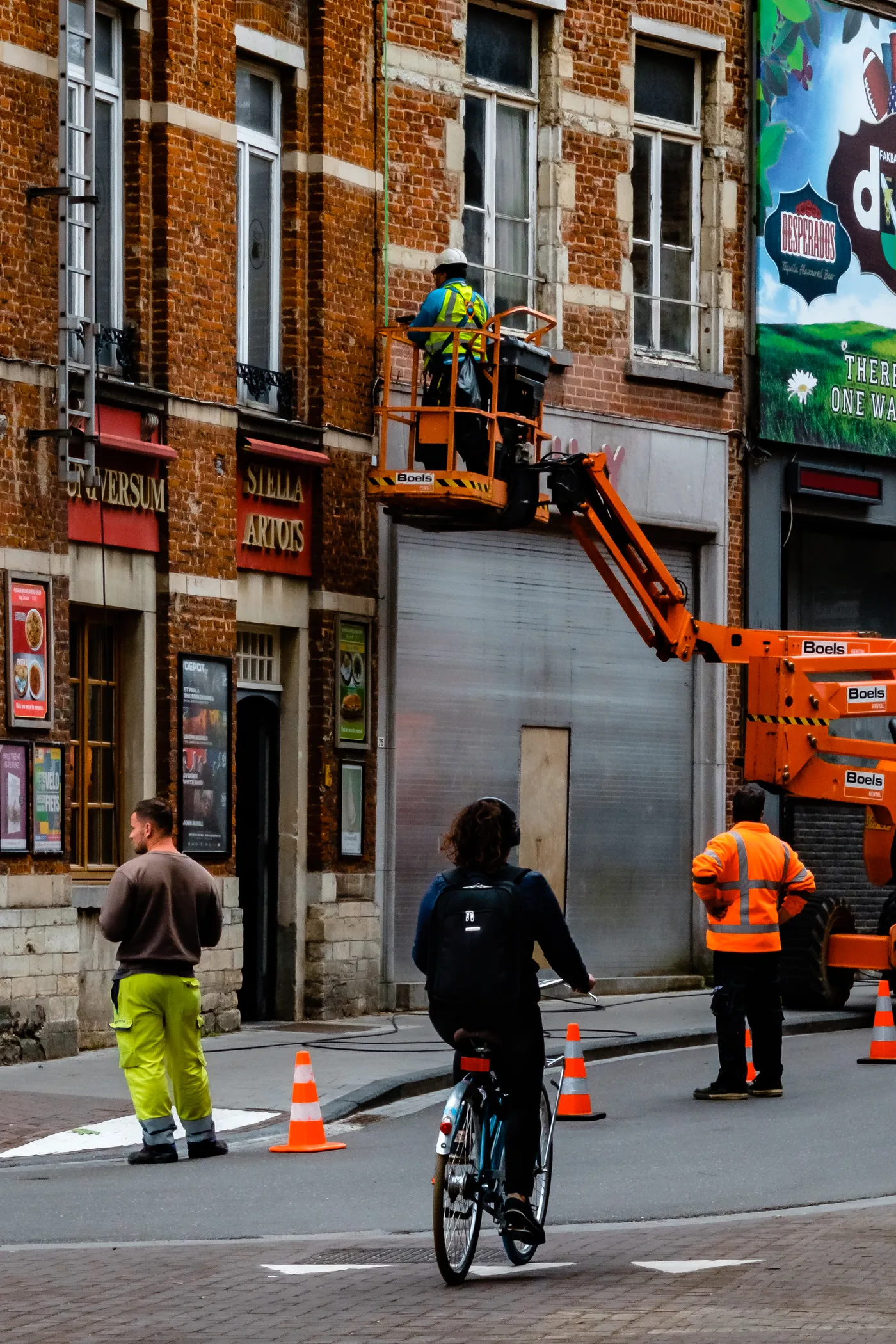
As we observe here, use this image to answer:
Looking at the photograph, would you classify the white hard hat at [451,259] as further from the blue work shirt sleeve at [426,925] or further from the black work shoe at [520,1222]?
the black work shoe at [520,1222]

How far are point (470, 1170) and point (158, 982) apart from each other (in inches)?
140

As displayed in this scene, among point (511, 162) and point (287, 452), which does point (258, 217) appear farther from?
point (511, 162)

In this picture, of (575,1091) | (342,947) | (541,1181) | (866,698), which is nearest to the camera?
(541,1181)

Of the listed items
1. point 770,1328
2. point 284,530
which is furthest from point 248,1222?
point 284,530

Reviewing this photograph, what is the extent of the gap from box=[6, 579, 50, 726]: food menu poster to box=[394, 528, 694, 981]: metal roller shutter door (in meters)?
4.13

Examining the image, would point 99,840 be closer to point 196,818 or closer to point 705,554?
point 196,818

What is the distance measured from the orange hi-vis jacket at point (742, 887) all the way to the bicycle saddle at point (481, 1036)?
567cm

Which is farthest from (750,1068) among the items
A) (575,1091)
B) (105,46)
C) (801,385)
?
(801,385)

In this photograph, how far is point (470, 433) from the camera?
1858 centimetres

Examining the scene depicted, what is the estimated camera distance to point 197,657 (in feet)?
58.0

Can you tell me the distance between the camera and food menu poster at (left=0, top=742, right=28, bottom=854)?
15.8 meters

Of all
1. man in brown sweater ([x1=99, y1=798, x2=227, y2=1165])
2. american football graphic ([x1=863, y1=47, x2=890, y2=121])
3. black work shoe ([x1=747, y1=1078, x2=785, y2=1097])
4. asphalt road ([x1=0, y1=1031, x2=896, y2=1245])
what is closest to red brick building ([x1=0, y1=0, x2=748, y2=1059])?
american football graphic ([x1=863, y1=47, x2=890, y2=121])

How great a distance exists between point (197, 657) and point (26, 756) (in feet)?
6.56

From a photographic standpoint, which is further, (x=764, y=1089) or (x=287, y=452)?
Answer: (x=287, y=452)
